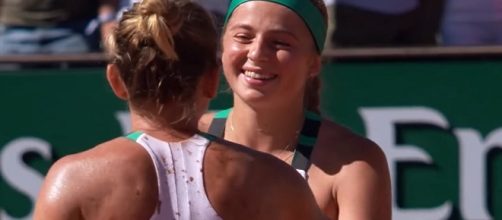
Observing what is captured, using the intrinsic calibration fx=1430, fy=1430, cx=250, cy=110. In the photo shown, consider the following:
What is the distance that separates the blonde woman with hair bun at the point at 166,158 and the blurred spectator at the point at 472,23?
3.16 meters

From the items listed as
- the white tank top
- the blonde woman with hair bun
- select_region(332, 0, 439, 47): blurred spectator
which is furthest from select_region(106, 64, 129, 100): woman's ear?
select_region(332, 0, 439, 47): blurred spectator

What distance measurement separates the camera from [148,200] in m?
2.51

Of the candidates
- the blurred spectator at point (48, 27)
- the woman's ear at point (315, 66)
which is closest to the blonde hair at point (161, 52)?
the woman's ear at point (315, 66)

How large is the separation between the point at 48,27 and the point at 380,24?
1.32 metres

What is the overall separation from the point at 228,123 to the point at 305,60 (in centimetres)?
30

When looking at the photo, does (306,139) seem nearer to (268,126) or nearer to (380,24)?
(268,126)

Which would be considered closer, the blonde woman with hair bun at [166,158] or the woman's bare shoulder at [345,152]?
the blonde woman with hair bun at [166,158]

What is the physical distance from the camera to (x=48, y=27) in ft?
18.7

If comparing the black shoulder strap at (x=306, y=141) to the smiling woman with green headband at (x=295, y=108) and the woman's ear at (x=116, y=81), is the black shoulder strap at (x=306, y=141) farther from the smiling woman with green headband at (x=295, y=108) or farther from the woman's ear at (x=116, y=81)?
the woman's ear at (x=116, y=81)

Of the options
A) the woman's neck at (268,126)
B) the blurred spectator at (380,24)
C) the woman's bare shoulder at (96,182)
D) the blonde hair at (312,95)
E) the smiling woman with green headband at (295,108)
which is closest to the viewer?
the woman's bare shoulder at (96,182)

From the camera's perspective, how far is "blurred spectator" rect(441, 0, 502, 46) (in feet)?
18.4

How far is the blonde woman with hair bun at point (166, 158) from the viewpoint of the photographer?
2512mm

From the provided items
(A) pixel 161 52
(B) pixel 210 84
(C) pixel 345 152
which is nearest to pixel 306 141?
(C) pixel 345 152

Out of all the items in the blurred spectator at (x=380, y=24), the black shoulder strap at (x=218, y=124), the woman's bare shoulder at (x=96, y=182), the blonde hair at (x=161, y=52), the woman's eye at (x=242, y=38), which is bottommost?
the blurred spectator at (x=380, y=24)
